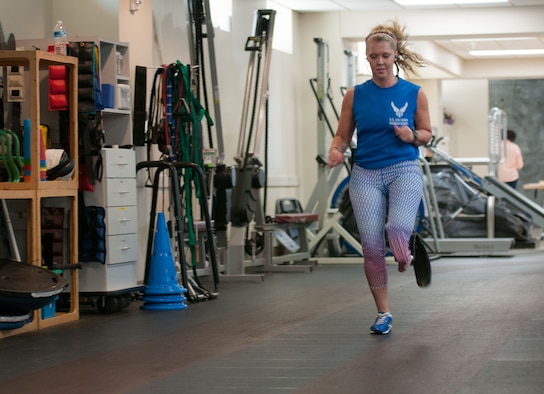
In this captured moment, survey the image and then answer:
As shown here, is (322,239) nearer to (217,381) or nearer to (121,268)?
(121,268)

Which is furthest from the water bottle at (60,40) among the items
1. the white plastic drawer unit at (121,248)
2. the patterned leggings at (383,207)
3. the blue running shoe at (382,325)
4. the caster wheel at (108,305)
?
the blue running shoe at (382,325)

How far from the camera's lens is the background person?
207 inches

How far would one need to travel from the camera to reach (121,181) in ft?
22.4

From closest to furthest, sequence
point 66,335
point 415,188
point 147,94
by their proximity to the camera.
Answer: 1. point 415,188
2. point 66,335
3. point 147,94

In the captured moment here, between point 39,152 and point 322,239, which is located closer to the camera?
point 39,152

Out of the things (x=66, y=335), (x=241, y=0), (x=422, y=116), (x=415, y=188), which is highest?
(x=241, y=0)

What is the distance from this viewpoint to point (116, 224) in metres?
6.76

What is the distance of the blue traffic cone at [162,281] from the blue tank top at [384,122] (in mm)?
1899

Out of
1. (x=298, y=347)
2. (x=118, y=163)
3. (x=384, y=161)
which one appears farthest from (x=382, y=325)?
(x=118, y=163)

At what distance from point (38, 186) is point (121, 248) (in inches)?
40.7

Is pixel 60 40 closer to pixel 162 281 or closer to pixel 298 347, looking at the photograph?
pixel 162 281

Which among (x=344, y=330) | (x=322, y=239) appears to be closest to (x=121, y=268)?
(x=344, y=330)

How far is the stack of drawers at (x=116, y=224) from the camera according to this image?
6680 mm

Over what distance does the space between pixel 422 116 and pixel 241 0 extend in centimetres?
548
